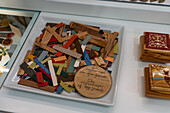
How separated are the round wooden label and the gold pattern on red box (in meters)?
0.26

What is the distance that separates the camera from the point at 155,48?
727 mm

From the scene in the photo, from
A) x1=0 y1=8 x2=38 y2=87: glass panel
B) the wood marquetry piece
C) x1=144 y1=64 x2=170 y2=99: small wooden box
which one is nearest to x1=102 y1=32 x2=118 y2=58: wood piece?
the wood marquetry piece

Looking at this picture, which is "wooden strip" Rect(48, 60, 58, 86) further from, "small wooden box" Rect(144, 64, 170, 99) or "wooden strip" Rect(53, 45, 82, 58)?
"small wooden box" Rect(144, 64, 170, 99)

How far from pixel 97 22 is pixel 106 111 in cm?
52

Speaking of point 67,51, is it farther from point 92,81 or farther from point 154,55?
point 154,55

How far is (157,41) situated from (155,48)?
0.05m

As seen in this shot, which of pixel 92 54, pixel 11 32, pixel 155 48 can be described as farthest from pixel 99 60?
pixel 11 32

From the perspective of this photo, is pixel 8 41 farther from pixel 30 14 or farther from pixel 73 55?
pixel 73 55

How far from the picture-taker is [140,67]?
2.54 feet

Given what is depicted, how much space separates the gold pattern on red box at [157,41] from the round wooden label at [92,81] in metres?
0.26

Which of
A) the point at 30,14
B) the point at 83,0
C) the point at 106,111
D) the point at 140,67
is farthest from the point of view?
the point at 30,14

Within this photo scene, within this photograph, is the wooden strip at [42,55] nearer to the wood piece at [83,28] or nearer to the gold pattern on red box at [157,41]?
the wood piece at [83,28]

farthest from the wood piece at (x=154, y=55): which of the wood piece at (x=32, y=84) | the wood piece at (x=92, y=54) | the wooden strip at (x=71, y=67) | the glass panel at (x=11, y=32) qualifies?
the glass panel at (x=11, y=32)

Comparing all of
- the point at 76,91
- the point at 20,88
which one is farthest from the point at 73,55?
the point at 20,88
